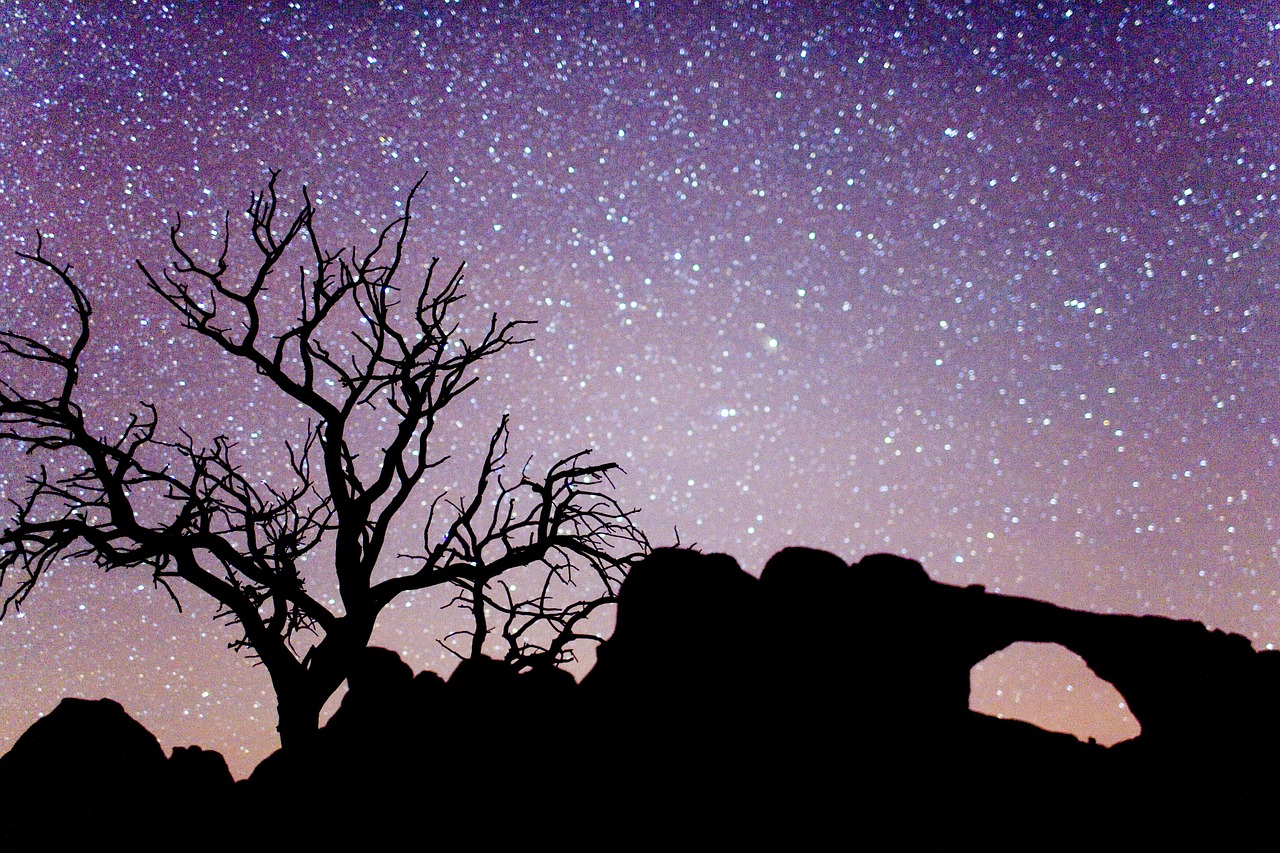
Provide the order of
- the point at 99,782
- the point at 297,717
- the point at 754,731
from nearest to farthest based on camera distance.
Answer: the point at 754,731 < the point at 297,717 < the point at 99,782

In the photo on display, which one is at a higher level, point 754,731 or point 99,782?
point 99,782

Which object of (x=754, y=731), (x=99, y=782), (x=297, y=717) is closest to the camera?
(x=754, y=731)

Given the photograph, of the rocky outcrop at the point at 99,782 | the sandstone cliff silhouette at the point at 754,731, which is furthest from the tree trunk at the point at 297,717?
the rocky outcrop at the point at 99,782

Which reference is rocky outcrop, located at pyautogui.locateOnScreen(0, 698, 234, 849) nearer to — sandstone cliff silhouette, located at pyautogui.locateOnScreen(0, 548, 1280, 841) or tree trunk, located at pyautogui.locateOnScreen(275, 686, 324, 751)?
sandstone cliff silhouette, located at pyautogui.locateOnScreen(0, 548, 1280, 841)

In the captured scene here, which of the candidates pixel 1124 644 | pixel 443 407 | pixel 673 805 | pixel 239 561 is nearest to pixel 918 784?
pixel 673 805

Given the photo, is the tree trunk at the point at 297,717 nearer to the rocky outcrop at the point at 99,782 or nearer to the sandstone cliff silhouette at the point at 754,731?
the sandstone cliff silhouette at the point at 754,731

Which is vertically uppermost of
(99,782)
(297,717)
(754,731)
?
(297,717)

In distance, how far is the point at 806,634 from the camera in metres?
8.84

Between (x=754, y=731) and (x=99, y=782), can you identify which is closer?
(x=754, y=731)

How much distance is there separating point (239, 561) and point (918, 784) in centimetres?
782

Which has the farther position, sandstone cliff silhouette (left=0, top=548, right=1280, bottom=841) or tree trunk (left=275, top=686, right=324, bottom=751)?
tree trunk (left=275, top=686, right=324, bottom=751)

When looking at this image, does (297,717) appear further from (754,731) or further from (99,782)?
(754,731)

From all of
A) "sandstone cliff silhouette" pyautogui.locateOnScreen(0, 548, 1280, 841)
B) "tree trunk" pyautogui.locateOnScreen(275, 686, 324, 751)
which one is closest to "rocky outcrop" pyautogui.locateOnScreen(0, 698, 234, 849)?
"sandstone cliff silhouette" pyautogui.locateOnScreen(0, 548, 1280, 841)

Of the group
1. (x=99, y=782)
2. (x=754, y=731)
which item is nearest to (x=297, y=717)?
(x=99, y=782)
